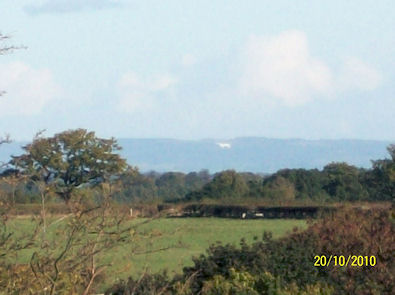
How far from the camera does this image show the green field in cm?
904

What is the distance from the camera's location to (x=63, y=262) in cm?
877

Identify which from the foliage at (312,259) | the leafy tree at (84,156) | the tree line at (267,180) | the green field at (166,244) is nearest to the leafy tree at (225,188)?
the tree line at (267,180)

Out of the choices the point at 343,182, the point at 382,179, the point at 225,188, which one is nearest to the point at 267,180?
the point at 225,188

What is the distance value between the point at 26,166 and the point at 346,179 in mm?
53153

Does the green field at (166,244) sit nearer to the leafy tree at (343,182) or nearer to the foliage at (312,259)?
the foliage at (312,259)

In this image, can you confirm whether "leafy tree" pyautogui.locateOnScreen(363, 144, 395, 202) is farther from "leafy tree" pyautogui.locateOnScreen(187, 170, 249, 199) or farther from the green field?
the green field

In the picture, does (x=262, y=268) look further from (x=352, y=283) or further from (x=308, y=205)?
(x=308, y=205)

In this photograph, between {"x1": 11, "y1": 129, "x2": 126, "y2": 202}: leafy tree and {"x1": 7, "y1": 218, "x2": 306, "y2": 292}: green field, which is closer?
{"x1": 7, "y1": 218, "x2": 306, "y2": 292}: green field

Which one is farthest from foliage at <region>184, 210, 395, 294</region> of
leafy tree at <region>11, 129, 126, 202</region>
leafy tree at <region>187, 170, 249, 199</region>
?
leafy tree at <region>187, 170, 249, 199</region>

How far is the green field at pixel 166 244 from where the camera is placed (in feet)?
29.6

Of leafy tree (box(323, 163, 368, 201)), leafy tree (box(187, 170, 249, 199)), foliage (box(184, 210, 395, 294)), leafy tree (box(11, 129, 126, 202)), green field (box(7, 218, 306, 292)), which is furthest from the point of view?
leafy tree (box(187, 170, 249, 199))

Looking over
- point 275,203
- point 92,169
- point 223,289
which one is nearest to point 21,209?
point 223,289

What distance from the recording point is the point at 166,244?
14.2 meters

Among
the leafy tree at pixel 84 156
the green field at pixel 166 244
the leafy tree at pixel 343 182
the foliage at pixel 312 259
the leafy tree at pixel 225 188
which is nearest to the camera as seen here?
the green field at pixel 166 244
